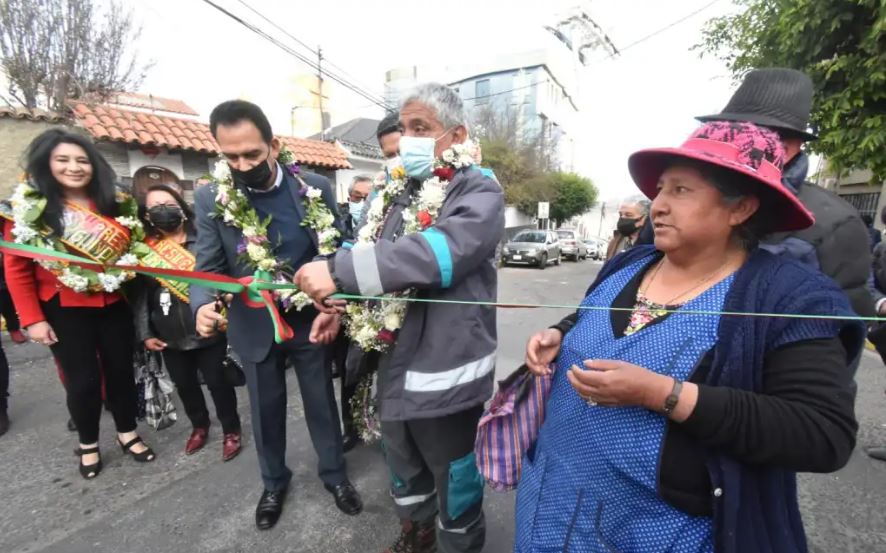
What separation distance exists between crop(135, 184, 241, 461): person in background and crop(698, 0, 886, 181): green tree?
593 centimetres

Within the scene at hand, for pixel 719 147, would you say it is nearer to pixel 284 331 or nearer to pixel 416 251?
pixel 416 251

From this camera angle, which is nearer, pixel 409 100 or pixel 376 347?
pixel 409 100

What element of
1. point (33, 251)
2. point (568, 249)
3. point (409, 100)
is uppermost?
point (409, 100)

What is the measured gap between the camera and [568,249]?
22953mm

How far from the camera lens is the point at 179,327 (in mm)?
3004

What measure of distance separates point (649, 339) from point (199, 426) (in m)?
3.34

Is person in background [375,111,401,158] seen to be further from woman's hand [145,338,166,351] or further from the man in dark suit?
woman's hand [145,338,166,351]

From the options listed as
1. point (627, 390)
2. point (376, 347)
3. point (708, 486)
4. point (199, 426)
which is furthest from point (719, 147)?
point (199, 426)

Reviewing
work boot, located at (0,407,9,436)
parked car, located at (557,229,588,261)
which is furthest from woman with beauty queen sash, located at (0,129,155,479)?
parked car, located at (557,229,588,261)

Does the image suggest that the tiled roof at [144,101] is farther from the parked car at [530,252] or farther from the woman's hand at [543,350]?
the woman's hand at [543,350]

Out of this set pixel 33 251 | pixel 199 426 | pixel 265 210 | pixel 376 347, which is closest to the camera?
pixel 376 347

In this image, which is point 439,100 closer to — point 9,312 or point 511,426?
point 511,426

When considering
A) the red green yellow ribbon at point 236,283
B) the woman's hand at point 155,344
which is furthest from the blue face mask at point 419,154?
the woman's hand at point 155,344

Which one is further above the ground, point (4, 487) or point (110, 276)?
point (110, 276)
